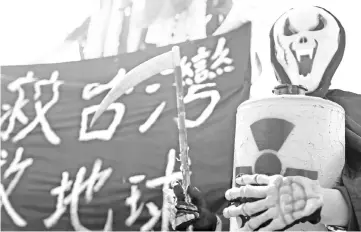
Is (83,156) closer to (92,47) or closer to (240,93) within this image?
(240,93)

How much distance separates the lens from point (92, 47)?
8.37ft

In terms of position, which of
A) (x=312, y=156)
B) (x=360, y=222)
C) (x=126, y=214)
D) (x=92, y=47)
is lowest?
(x=126, y=214)

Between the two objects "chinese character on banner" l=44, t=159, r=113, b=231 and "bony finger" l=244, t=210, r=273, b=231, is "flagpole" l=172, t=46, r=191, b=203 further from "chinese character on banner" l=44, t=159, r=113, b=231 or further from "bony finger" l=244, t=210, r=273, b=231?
"chinese character on banner" l=44, t=159, r=113, b=231

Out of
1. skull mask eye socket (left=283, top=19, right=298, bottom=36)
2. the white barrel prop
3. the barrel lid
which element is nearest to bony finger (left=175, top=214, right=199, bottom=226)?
the white barrel prop

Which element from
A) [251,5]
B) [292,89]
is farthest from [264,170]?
[251,5]

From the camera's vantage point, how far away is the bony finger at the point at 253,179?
0.67m

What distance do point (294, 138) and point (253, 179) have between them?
3.9 inches

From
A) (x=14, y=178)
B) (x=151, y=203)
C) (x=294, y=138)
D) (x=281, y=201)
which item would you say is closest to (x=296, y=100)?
(x=294, y=138)

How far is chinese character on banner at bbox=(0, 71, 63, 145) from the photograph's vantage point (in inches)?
73.9

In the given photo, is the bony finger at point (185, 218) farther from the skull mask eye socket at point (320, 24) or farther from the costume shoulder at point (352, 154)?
the skull mask eye socket at point (320, 24)

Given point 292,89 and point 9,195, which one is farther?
point 9,195

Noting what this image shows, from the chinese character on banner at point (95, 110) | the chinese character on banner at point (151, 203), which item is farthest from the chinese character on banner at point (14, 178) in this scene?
the chinese character on banner at point (151, 203)

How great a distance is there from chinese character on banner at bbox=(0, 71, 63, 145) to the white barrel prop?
4.24ft

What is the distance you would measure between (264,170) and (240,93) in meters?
0.96
